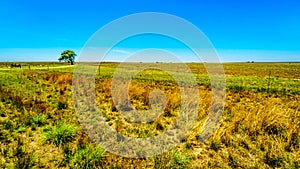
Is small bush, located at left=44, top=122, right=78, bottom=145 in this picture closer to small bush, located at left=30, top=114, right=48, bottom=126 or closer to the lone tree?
small bush, located at left=30, top=114, right=48, bottom=126

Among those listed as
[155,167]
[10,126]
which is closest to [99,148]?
[155,167]

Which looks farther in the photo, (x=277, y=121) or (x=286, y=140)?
(x=277, y=121)

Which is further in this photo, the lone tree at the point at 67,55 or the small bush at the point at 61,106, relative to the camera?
the lone tree at the point at 67,55

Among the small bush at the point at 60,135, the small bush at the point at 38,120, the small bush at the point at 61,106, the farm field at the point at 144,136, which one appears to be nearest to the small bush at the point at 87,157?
the farm field at the point at 144,136

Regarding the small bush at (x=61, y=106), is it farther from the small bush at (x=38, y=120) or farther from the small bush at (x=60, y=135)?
the small bush at (x=60, y=135)

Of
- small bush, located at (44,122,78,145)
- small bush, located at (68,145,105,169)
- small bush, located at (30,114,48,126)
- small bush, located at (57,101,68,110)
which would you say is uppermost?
small bush, located at (57,101,68,110)

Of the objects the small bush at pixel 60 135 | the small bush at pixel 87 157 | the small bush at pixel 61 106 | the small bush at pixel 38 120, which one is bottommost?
the small bush at pixel 87 157

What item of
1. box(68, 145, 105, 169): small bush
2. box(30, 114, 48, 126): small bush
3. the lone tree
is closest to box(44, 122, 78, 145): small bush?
box(30, 114, 48, 126): small bush

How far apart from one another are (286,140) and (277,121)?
3.45ft

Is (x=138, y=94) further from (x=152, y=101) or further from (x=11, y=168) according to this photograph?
(x=11, y=168)

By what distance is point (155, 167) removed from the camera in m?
4.89

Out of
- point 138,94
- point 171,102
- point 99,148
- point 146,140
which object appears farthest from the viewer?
point 138,94

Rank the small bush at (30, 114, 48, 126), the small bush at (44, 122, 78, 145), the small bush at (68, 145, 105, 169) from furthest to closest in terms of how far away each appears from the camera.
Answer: the small bush at (30, 114, 48, 126) < the small bush at (44, 122, 78, 145) < the small bush at (68, 145, 105, 169)

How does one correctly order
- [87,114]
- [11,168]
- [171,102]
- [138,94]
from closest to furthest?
[11,168] < [87,114] < [171,102] < [138,94]
